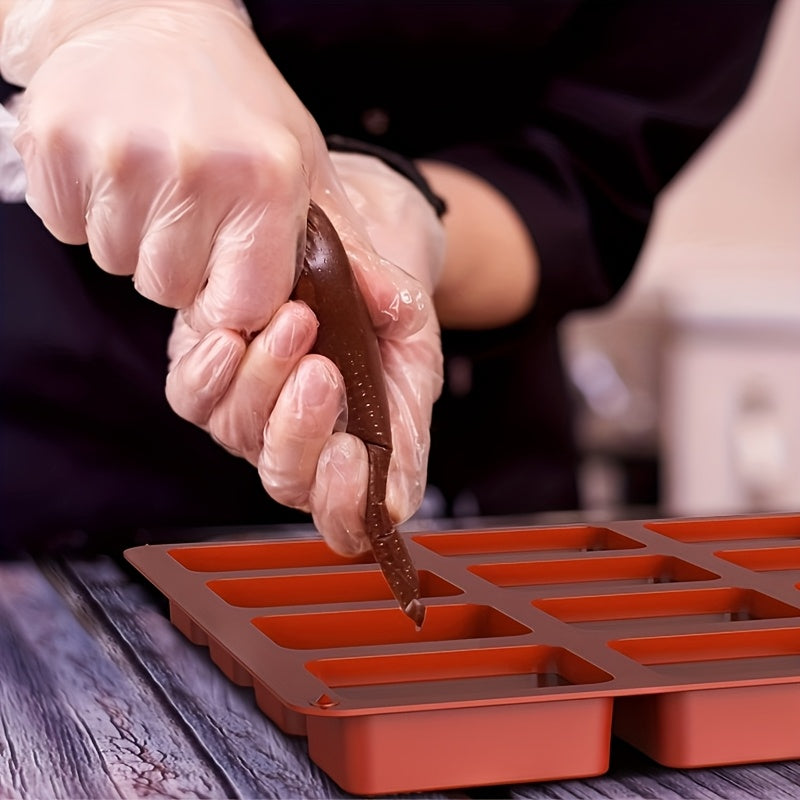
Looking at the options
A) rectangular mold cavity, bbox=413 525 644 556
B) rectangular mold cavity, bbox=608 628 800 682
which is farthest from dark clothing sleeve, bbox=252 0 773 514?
rectangular mold cavity, bbox=608 628 800 682

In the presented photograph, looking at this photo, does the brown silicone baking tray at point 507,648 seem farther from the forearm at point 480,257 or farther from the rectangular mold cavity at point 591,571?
the forearm at point 480,257

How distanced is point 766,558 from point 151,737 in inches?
16.4

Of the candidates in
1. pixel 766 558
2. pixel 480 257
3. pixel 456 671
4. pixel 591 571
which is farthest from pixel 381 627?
pixel 480 257

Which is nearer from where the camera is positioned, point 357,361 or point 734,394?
point 357,361

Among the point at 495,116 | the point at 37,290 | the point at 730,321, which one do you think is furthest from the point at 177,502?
the point at 730,321

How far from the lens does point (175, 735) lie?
1.99ft

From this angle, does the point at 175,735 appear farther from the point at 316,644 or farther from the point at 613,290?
the point at 613,290

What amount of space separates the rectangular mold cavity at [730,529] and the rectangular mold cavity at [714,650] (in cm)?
24

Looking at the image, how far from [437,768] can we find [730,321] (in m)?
1.63

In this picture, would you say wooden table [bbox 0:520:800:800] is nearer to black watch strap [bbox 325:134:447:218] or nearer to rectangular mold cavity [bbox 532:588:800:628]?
rectangular mold cavity [bbox 532:588:800:628]

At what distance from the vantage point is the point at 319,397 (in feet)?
2.12

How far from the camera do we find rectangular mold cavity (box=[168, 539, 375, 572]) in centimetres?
80

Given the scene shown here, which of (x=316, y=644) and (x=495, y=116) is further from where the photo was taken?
(x=495, y=116)

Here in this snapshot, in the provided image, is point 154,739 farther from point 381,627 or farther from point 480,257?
point 480,257
